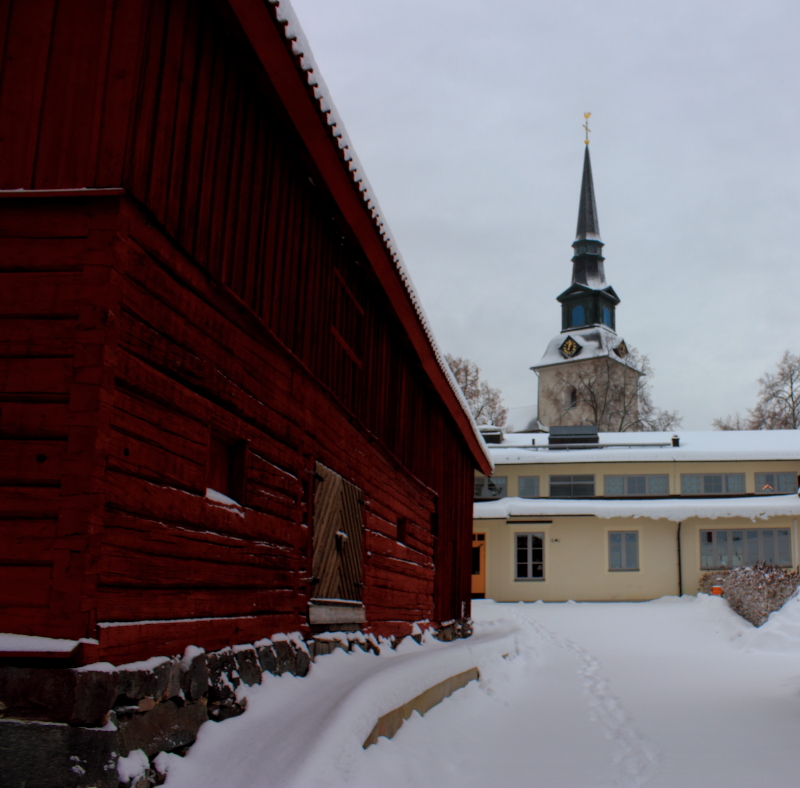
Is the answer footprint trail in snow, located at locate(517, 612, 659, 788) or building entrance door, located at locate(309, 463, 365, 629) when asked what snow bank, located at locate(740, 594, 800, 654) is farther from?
building entrance door, located at locate(309, 463, 365, 629)

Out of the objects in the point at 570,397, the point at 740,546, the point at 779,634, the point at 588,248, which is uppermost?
the point at 588,248

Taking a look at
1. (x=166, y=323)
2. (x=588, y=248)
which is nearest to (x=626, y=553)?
(x=166, y=323)

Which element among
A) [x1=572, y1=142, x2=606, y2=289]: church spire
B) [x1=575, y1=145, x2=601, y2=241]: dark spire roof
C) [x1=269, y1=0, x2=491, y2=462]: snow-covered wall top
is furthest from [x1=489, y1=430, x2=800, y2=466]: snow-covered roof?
[x1=575, y1=145, x2=601, y2=241]: dark spire roof

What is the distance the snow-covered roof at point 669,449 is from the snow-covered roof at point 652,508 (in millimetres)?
1451

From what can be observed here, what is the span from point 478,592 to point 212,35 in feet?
80.6

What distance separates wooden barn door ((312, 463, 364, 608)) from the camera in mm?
7633

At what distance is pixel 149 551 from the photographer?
15.1ft

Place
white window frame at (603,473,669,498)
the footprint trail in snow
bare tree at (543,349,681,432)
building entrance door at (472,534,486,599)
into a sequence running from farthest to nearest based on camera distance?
bare tree at (543,349,681,432), white window frame at (603,473,669,498), building entrance door at (472,534,486,599), the footprint trail in snow

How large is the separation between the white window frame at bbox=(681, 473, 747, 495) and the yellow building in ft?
0.11

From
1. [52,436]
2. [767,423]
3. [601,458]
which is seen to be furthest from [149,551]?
[767,423]

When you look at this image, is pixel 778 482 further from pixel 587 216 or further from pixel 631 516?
pixel 587 216

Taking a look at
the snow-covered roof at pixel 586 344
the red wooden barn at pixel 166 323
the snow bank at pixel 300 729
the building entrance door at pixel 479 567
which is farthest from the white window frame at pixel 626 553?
the snow-covered roof at pixel 586 344

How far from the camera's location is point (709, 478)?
28719 millimetres

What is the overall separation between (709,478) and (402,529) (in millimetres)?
19884
